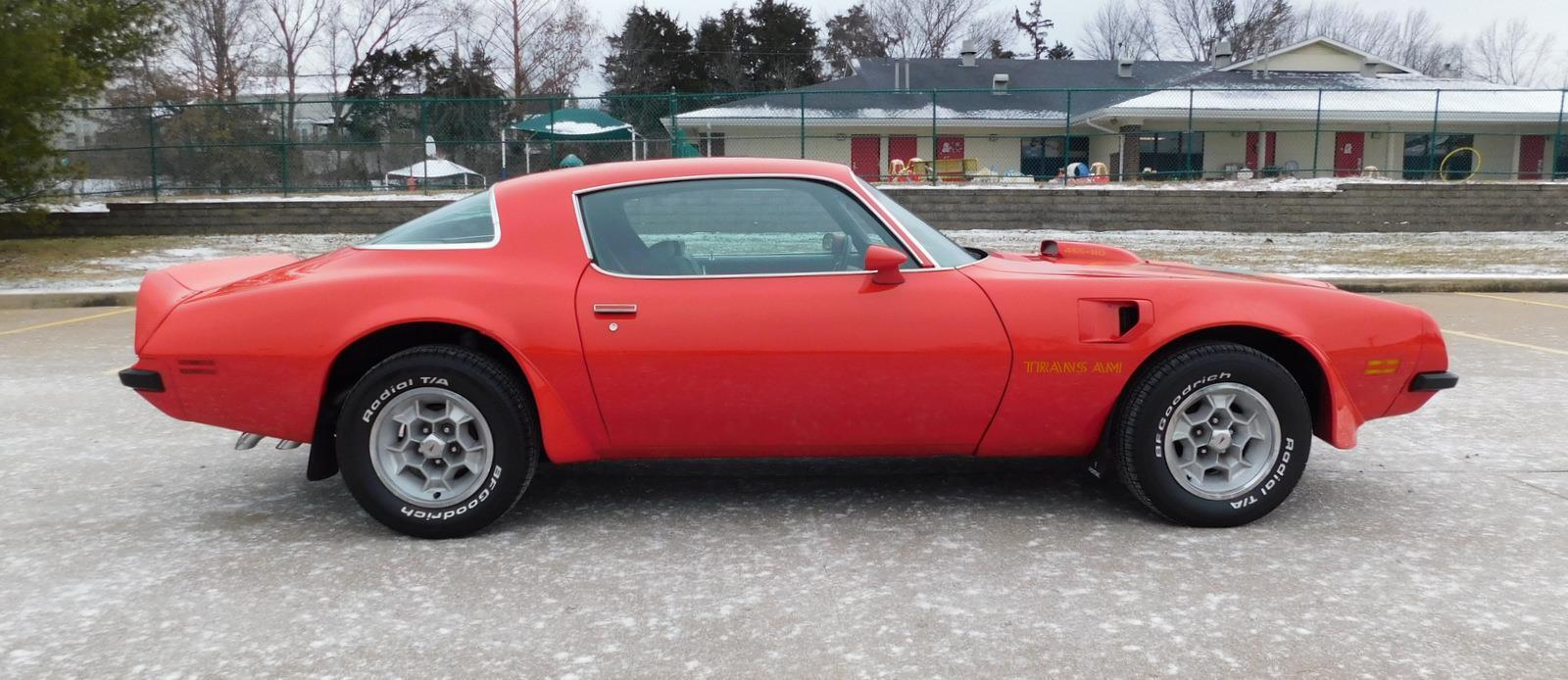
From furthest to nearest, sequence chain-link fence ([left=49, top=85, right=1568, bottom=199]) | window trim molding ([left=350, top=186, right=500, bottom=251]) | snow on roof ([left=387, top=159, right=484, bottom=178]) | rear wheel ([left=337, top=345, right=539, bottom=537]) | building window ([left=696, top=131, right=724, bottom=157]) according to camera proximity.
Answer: building window ([left=696, top=131, right=724, bottom=157]) < snow on roof ([left=387, top=159, right=484, bottom=178]) < chain-link fence ([left=49, top=85, right=1568, bottom=199]) < window trim molding ([left=350, top=186, right=500, bottom=251]) < rear wheel ([left=337, top=345, right=539, bottom=537])

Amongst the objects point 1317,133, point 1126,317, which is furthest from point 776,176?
point 1317,133

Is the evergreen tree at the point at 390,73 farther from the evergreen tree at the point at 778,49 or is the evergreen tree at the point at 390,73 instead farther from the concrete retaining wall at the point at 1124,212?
the concrete retaining wall at the point at 1124,212

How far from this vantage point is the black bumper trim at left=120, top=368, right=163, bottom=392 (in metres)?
3.67

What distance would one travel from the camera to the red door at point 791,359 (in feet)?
11.9

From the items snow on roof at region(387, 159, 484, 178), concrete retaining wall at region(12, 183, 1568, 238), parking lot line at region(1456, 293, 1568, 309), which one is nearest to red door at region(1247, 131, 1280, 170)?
concrete retaining wall at region(12, 183, 1568, 238)

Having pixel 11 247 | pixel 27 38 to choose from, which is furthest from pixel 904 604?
pixel 11 247

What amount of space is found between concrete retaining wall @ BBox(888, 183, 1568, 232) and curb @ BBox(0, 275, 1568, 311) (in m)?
6.35

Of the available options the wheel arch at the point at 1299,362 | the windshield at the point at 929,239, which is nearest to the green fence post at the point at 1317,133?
the wheel arch at the point at 1299,362

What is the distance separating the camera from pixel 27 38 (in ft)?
44.0

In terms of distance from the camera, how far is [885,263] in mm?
3580

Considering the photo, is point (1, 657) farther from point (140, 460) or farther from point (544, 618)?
point (140, 460)

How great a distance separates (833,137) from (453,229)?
796 inches

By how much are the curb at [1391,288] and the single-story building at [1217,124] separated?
13926mm

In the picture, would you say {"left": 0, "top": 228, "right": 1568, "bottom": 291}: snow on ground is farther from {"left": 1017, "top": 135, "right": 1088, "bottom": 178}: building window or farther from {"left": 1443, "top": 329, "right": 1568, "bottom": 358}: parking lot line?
{"left": 1017, "top": 135, "right": 1088, "bottom": 178}: building window
